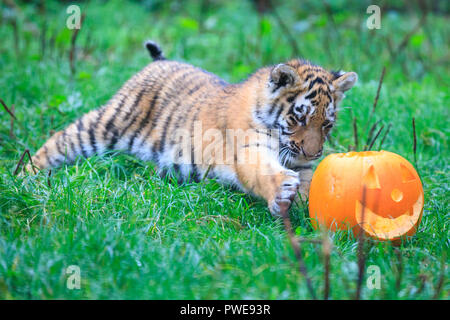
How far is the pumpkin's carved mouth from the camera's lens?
321cm

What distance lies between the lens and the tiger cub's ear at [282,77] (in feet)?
12.9

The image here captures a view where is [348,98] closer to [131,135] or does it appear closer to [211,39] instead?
[131,135]

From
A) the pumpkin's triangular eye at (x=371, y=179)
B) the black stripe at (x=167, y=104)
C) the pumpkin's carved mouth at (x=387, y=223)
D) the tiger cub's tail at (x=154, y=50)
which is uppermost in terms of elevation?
the tiger cub's tail at (x=154, y=50)

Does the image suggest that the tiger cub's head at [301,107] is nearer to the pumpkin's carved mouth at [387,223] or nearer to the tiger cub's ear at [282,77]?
the tiger cub's ear at [282,77]

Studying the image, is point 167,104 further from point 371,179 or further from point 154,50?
point 371,179

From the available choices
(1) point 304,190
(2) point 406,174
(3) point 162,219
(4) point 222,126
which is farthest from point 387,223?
(4) point 222,126

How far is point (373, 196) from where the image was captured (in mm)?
3186

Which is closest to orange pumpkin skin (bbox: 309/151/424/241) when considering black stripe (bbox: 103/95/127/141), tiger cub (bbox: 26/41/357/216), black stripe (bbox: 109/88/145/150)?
tiger cub (bbox: 26/41/357/216)

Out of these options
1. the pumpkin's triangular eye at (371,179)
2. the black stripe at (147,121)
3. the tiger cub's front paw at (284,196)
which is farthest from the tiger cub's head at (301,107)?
the black stripe at (147,121)

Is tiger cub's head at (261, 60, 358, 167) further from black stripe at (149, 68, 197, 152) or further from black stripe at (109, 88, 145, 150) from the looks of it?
black stripe at (109, 88, 145, 150)

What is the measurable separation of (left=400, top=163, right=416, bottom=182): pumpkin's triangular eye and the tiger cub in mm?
699

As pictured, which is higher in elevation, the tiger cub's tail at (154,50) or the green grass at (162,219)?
the tiger cub's tail at (154,50)

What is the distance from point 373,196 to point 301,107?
104 centimetres

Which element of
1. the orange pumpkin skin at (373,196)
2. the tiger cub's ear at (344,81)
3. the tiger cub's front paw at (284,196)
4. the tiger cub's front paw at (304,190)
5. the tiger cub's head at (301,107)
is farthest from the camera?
the tiger cub's ear at (344,81)
